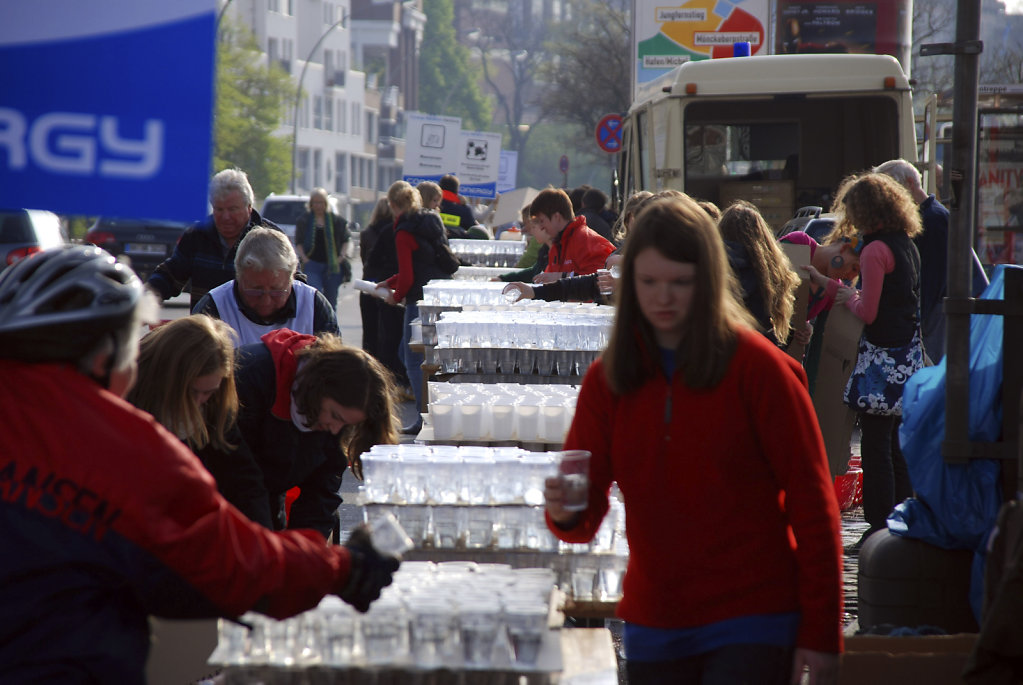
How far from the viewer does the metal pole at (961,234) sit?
434 cm

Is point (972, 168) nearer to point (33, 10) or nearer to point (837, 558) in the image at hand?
point (837, 558)

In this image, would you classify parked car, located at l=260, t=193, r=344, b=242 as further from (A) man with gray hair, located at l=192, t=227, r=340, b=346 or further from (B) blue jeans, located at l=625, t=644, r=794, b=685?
(B) blue jeans, located at l=625, t=644, r=794, b=685

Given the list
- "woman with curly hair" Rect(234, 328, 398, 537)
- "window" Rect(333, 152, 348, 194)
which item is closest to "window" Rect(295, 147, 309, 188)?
"window" Rect(333, 152, 348, 194)

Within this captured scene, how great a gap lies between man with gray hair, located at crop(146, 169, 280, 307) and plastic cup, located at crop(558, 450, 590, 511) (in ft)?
15.6

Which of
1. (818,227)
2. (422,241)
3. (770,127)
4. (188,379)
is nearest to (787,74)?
(770,127)

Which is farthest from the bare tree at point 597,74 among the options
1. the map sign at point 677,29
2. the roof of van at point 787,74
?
the roof of van at point 787,74

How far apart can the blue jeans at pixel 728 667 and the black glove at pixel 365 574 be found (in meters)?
0.65

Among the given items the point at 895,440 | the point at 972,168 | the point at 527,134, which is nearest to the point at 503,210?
the point at 895,440

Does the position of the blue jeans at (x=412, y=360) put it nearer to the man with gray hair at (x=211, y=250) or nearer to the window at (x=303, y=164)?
the man with gray hair at (x=211, y=250)

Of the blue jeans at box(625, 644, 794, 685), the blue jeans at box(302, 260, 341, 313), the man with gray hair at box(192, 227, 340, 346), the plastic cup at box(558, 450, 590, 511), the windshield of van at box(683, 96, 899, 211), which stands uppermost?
the windshield of van at box(683, 96, 899, 211)

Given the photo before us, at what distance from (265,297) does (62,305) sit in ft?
11.5

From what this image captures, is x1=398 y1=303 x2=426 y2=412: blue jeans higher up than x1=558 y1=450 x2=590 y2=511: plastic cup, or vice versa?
x1=558 y1=450 x2=590 y2=511: plastic cup

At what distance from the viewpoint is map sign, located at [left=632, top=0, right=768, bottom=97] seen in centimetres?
2169

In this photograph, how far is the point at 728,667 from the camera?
114 inches
